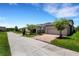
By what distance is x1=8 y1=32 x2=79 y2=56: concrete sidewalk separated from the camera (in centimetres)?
683

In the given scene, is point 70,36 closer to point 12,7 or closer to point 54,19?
point 54,19

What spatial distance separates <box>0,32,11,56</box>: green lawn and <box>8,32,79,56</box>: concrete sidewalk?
13cm

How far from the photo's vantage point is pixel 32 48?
7.10 metres

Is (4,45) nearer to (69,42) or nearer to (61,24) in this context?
(61,24)

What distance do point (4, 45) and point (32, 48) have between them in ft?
2.70

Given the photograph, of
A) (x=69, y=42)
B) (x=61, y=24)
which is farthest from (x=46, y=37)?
(x=69, y=42)

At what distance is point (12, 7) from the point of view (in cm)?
707

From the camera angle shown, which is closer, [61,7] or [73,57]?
[73,57]

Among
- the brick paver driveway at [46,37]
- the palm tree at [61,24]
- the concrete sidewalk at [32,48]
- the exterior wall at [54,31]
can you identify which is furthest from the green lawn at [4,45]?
the palm tree at [61,24]

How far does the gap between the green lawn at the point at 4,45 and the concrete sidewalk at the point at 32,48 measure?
0.42ft

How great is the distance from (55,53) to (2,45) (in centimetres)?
154

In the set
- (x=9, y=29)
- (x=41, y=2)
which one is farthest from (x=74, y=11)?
(x=9, y=29)

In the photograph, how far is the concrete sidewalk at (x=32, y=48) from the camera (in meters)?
6.83

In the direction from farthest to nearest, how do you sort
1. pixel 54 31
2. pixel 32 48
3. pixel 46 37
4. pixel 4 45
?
pixel 46 37 < pixel 54 31 < pixel 4 45 < pixel 32 48
